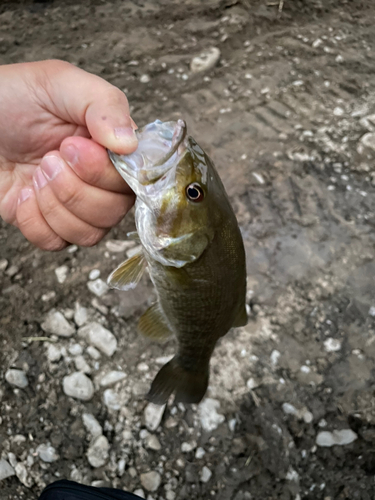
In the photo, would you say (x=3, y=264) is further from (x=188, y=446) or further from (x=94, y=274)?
(x=188, y=446)

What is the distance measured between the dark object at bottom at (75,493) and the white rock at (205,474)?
0.41 metres

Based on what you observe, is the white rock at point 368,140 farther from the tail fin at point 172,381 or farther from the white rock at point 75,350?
the white rock at point 75,350

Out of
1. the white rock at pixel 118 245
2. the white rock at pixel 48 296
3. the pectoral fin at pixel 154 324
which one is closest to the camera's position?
the pectoral fin at pixel 154 324

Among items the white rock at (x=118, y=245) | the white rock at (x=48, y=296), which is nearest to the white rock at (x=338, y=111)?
the white rock at (x=118, y=245)

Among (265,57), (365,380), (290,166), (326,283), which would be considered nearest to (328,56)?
(265,57)

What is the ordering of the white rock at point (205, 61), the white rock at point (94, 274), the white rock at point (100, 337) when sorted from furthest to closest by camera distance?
the white rock at point (205, 61) → the white rock at point (94, 274) → the white rock at point (100, 337)

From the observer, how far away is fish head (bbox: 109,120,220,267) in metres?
1.37

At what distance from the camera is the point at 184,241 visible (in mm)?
1497

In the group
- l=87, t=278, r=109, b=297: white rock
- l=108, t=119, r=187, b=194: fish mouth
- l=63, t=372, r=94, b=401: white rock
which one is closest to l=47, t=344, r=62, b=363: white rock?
l=63, t=372, r=94, b=401: white rock

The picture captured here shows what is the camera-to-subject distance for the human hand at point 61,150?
149 centimetres

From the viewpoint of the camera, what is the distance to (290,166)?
3182 millimetres

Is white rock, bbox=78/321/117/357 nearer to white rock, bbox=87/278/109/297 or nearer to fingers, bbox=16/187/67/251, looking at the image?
white rock, bbox=87/278/109/297

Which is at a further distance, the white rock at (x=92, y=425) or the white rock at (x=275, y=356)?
the white rock at (x=275, y=356)

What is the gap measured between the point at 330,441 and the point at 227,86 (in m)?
2.84
